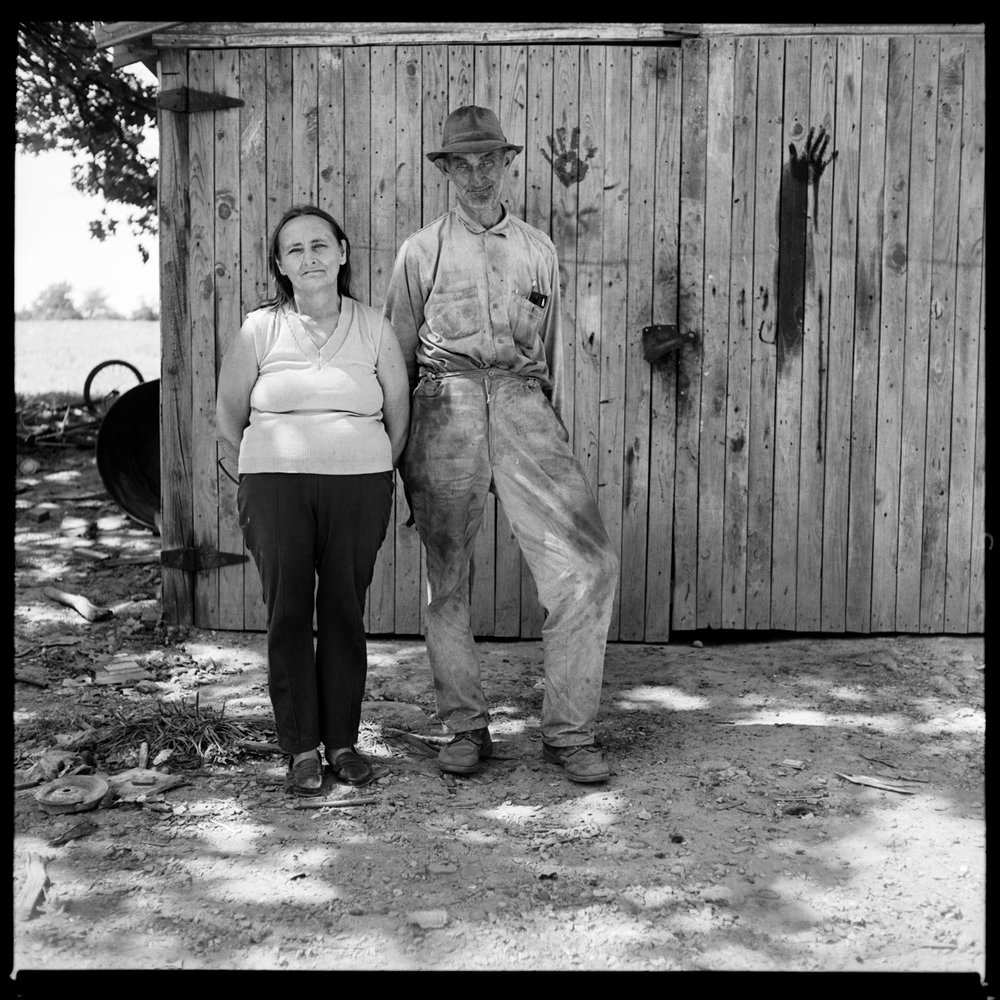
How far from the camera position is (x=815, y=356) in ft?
19.6

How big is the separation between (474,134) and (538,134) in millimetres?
1658

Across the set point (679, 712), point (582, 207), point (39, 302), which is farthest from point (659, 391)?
point (39, 302)

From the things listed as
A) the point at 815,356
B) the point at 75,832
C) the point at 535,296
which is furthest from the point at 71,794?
the point at 815,356

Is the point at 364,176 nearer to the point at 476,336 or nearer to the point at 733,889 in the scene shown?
the point at 476,336

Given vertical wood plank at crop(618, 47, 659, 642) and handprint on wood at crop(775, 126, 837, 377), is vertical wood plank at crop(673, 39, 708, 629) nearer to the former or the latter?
vertical wood plank at crop(618, 47, 659, 642)

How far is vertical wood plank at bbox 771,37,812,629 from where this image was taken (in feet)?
19.0

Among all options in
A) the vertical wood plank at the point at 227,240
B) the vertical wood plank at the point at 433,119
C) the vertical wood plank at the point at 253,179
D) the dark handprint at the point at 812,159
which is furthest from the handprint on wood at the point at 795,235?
the vertical wood plank at the point at 227,240

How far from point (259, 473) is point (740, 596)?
9.56ft

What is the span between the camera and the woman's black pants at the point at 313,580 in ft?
13.6

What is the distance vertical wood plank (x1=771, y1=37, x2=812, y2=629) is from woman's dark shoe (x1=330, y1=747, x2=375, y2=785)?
261cm

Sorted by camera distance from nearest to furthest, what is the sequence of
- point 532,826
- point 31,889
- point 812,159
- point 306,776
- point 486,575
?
point 31,889
point 532,826
point 306,776
point 812,159
point 486,575

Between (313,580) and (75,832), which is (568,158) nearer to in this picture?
(313,580)

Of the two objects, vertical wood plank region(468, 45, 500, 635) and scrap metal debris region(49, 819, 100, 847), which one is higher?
vertical wood plank region(468, 45, 500, 635)

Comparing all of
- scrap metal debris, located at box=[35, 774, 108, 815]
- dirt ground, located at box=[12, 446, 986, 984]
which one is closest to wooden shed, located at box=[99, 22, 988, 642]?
dirt ground, located at box=[12, 446, 986, 984]
